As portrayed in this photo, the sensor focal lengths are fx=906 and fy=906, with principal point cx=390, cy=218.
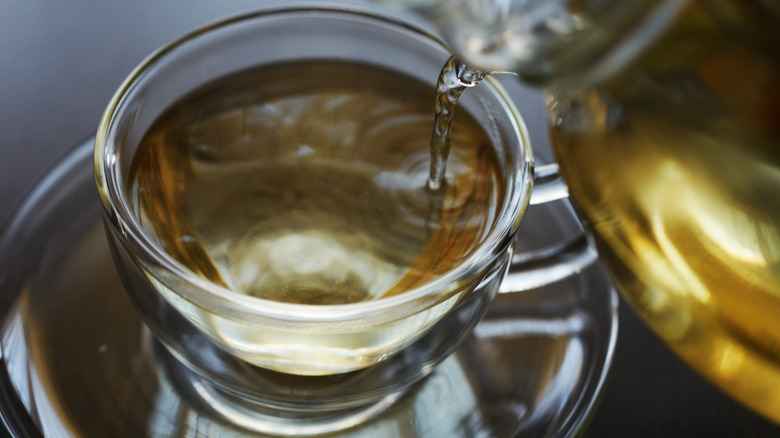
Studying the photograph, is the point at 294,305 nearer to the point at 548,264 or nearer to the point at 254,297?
the point at 254,297

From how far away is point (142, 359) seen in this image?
1.77 feet

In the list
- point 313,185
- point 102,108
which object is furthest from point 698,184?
point 102,108

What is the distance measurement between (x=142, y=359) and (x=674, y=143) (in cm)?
35

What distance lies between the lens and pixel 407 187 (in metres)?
0.54

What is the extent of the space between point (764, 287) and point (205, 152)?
331mm

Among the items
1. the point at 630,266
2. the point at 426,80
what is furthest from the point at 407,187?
the point at 630,266

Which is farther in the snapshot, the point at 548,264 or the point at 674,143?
the point at 548,264

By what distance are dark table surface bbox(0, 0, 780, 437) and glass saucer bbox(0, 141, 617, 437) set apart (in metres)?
0.06

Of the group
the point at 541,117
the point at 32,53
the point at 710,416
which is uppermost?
the point at 32,53

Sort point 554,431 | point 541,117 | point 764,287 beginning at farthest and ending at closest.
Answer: point 541,117
point 554,431
point 764,287

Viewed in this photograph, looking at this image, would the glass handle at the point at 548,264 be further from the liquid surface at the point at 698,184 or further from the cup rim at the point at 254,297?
the liquid surface at the point at 698,184

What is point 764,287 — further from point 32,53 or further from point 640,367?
point 32,53

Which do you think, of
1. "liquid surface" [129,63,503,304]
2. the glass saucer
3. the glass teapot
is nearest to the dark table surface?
the glass saucer

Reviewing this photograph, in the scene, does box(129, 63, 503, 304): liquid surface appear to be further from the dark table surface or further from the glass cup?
the dark table surface
